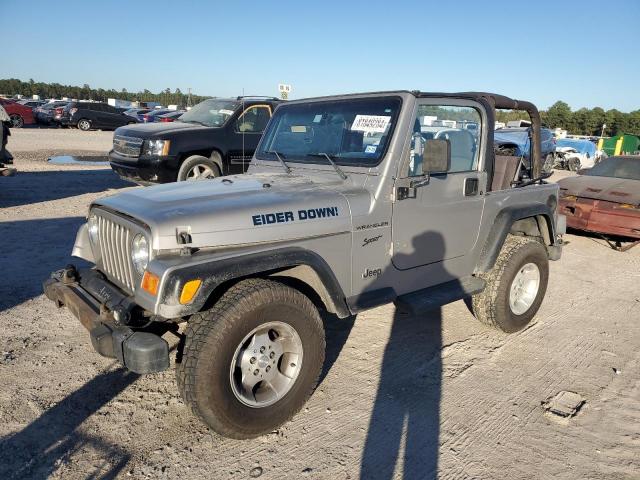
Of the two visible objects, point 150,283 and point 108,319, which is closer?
point 150,283

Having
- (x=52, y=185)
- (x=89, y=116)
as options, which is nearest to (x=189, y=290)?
(x=52, y=185)

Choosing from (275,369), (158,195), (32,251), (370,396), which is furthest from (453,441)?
(32,251)

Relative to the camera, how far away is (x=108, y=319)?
9.12ft

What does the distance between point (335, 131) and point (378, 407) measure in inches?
82.3

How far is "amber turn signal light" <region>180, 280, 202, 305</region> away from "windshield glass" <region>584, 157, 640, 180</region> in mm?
8847

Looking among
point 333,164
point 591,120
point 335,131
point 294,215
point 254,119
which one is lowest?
point 294,215

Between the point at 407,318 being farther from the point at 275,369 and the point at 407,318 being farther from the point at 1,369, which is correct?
the point at 1,369

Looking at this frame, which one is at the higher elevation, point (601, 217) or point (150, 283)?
point (150, 283)

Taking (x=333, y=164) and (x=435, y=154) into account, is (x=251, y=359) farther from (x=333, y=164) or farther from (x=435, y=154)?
(x=435, y=154)

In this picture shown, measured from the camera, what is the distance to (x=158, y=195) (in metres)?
3.12

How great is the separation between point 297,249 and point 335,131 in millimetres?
1290

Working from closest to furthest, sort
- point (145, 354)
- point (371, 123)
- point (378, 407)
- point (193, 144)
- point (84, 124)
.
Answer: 1. point (145, 354)
2. point (378, 407)
3. point (371, 123)
4. point (193, 144)
5. point (84, 124)

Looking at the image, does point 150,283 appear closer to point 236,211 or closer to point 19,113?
point 236,211

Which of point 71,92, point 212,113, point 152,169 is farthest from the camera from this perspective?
point 71,92
